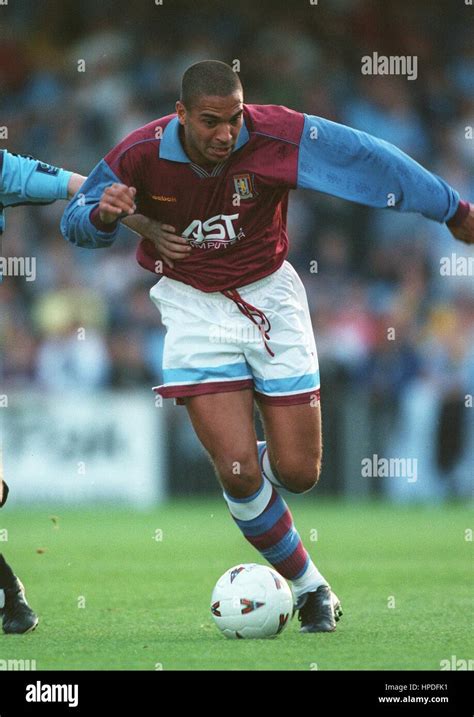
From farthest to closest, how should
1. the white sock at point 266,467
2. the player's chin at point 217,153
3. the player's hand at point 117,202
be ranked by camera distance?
the white sock at point 266,467
the player's chin at point 217,153
the player's hand at point 117,202

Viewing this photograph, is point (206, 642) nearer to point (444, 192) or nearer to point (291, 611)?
point (291, 611)

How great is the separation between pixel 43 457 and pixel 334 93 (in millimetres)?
5703

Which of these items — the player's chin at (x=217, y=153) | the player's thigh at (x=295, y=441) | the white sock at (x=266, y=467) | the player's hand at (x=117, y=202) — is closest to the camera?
the player's hand at (x=117, y=202)

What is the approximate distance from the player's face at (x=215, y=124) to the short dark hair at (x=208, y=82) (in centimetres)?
3

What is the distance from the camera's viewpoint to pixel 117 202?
19.5 ft

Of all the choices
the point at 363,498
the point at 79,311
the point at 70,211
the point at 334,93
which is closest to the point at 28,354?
the point at 79,311

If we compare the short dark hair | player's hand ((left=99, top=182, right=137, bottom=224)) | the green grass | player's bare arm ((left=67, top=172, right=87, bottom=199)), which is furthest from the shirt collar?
the green grass

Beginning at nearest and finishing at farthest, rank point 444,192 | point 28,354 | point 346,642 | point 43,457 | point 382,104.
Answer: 1. point 346,642
2. point 444,192
3. point 43,457
4. point 28,354
5. point 382,104

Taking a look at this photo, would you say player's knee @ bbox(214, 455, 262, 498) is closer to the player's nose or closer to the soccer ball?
the soccer ball

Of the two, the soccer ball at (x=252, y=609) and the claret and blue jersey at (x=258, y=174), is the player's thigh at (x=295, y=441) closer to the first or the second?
the soccer ball at (x=252, y=609)

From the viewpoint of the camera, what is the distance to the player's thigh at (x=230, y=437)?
6285 mm

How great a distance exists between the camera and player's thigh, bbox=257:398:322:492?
6480mm

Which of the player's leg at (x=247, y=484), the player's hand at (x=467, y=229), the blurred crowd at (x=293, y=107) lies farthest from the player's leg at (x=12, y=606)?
the blurred crowd at (x=293, y=107)

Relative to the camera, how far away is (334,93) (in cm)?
1620
